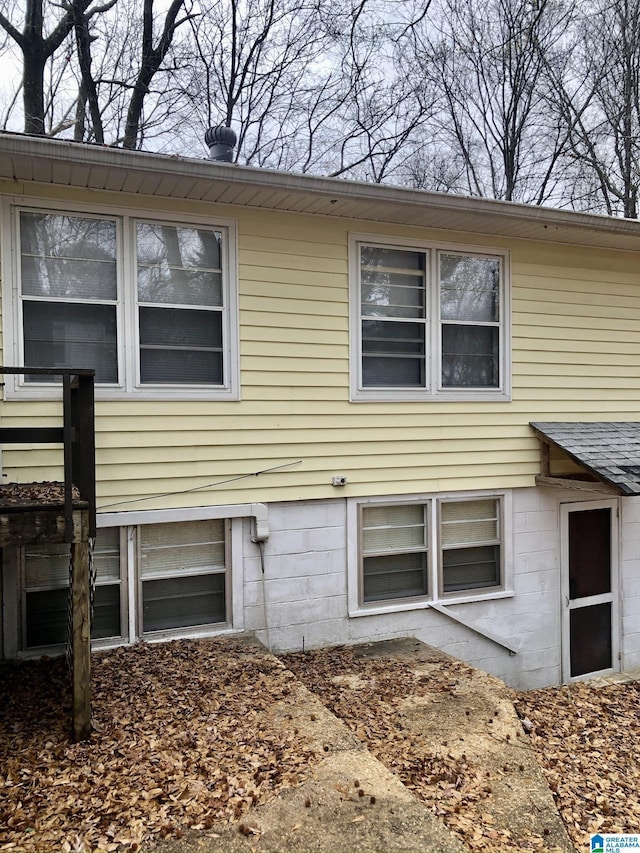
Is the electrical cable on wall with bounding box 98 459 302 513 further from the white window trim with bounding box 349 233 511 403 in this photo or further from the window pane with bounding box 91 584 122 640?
the white window trim with bounding box 349 233 511 403

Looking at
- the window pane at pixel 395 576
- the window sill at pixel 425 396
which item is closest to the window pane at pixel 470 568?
the window pane at pixel 395 576

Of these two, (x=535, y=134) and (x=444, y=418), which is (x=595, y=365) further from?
(x=535, y=134)

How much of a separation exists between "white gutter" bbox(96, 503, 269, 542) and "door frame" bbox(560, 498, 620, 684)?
3.63m

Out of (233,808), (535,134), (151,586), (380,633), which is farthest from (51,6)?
(233,808)

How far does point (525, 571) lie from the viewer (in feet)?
23.6

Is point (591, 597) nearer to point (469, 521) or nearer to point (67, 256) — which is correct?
point (469, 521)

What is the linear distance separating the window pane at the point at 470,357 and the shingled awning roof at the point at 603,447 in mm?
784

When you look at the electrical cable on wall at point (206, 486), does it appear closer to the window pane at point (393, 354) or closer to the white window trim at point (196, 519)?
the white window trim at point (196, 519)

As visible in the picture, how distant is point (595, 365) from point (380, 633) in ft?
13.1

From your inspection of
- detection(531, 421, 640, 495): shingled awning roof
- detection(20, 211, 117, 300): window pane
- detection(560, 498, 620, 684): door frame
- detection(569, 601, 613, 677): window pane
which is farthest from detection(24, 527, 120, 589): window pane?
detection(569, 601, 613, 677): window pane

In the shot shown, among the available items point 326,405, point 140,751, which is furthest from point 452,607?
point 140,751

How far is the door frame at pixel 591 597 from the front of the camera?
743 cm

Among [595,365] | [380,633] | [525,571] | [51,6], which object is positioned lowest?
[380,633]

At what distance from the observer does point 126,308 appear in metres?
5.60
